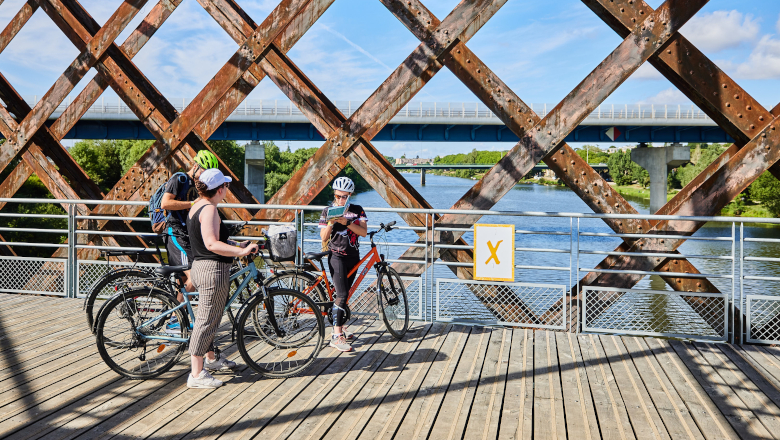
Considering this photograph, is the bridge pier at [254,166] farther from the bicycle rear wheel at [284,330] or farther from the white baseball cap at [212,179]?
the white baseball cap at [212,179]

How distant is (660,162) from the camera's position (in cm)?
4078

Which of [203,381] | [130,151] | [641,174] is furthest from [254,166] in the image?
[641,174]

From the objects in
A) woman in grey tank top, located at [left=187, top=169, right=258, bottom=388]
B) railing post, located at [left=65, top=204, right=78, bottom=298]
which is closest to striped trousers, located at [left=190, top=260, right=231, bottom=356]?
woman in grey tank top, located at [left=187, top=169, right=258, bottom=388]

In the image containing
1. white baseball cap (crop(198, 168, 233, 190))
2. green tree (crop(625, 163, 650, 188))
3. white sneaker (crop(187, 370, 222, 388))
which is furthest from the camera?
green tree (crop(625, 163, 650, 188))

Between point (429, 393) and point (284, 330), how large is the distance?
4.71 feet

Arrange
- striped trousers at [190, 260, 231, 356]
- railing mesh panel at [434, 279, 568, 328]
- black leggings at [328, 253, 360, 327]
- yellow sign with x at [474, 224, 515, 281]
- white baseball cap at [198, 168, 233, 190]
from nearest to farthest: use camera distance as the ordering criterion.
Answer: white baseball cap at [198, 168, 233, 190] → striped trousers at [190, 260, 231, 356] → black leggings at [328, 253, 360, 327] → yellow sign with x at [474, 224, 515, 281] → railing mesh panel at [434, 279, 568, 328]

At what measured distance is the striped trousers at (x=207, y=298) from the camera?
4.17 meters

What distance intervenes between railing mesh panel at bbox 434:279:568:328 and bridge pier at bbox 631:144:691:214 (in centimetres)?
3722

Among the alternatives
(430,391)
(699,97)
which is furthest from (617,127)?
(430,391)

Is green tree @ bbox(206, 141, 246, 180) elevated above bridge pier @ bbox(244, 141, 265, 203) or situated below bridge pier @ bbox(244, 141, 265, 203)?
above

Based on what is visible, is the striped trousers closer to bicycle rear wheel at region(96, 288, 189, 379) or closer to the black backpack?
bicycle rear wheel at region(96, 288, 189, 379)

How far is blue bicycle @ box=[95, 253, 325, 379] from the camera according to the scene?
14.6 feet

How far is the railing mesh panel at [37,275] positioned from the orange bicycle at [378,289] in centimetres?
433

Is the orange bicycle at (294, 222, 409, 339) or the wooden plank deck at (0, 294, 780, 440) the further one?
the orange bicycle at (294, 222, 409, 339)
